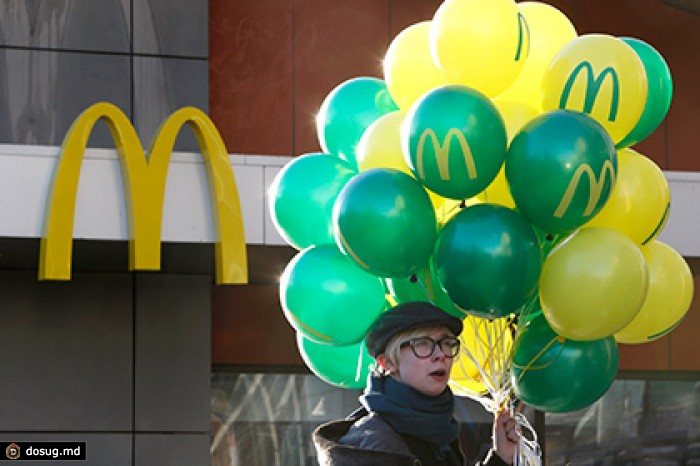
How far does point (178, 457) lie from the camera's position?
1170 cm

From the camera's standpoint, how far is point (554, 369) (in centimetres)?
577

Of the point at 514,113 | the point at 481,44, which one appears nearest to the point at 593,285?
the point at 514,113

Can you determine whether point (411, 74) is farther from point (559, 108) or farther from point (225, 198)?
point (225, 198)

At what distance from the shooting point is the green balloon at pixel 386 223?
5.52 m

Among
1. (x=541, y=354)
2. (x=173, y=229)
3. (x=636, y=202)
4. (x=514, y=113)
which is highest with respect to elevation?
(x=514, y=113)

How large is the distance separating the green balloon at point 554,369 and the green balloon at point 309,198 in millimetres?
841

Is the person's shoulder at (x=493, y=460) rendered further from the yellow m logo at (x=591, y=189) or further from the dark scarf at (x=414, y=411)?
the yellow m logo at (x=591, y=189)

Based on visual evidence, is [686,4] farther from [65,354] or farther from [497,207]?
[497,207]

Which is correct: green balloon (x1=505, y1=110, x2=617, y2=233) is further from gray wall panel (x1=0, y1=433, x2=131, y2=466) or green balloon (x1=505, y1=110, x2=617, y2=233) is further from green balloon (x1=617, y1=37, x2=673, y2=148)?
gray wall panel (x1=0, y1=433, x2=131, y2=466)

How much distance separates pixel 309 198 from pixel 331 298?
436 mm

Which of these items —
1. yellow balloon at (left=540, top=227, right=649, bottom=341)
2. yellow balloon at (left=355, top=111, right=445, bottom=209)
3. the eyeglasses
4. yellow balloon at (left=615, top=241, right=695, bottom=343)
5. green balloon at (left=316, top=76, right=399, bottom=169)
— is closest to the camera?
the eyeglasses

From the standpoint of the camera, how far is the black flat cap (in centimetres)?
521

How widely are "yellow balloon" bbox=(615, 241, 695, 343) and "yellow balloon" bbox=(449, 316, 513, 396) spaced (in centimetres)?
46

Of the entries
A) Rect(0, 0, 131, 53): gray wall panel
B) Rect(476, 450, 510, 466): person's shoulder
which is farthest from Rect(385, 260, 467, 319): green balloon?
Rect(0, 0, 131, 53): gray wall panel
